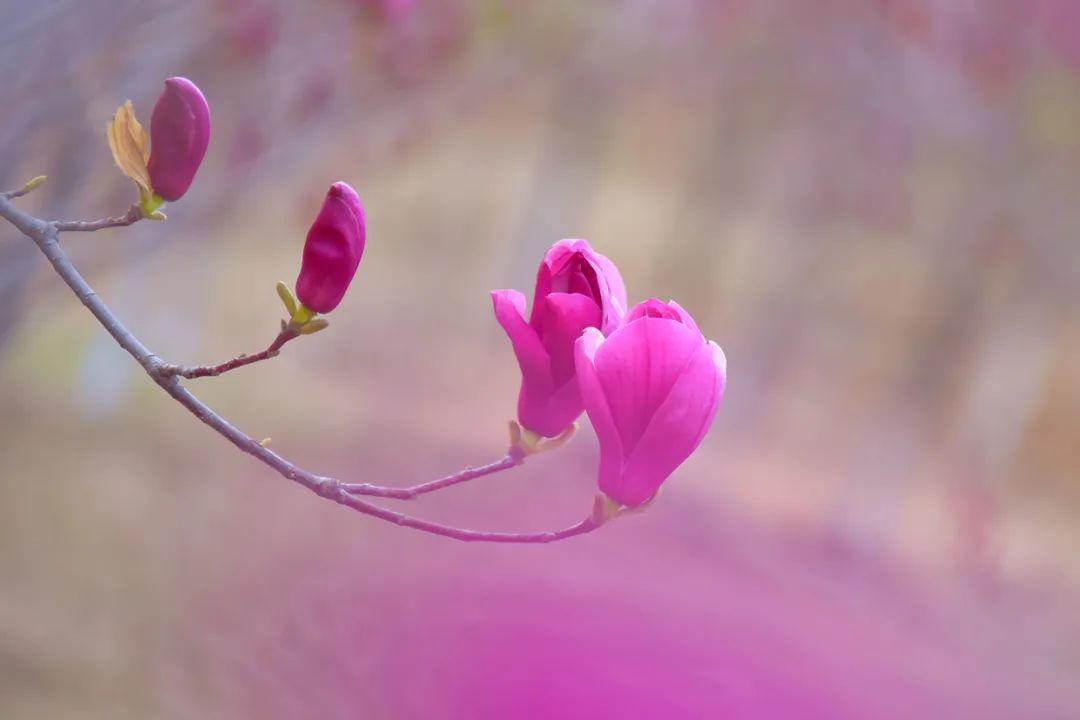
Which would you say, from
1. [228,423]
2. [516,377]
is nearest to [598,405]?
[228,423]

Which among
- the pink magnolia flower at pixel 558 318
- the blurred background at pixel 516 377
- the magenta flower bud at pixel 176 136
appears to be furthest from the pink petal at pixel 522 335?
the blurred background at pixel 516 377

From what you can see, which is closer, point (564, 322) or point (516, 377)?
point (564, 322)

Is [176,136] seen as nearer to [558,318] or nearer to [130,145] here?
[130,145]

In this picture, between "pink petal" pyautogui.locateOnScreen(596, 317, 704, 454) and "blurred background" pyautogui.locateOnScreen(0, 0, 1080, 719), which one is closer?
"pink petal" pyautogui.locateOnScreen(596, 317, 704, 454)

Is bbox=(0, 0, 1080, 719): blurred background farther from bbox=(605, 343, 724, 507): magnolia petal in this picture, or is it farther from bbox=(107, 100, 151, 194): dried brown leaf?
bbox=(605, 343, 724, 507): magnolia petal

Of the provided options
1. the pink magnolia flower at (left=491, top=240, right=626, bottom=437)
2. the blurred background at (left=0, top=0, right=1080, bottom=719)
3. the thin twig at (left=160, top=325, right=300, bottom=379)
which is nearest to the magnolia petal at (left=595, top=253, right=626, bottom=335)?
the pink magnolia flower at (left=491, top=240, right=626, bottom=437)

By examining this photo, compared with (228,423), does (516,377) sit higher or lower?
higher
